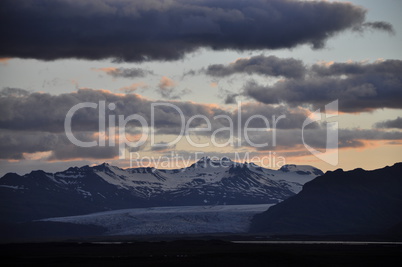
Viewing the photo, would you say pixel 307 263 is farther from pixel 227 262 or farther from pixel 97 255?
pixel 97 255

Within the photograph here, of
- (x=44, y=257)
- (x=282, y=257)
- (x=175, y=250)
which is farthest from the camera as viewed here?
(x=175, y=250)

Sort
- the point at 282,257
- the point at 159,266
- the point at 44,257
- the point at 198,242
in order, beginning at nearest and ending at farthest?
the point at 159,266 < the point at 282,257 < the point at 44,257 < the point at 198,242

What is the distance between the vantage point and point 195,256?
148m

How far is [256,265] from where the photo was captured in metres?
131

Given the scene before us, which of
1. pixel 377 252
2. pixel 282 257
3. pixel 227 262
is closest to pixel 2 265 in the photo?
pixel 227 262

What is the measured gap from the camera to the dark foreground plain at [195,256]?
443 ft

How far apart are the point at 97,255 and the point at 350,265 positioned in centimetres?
5335

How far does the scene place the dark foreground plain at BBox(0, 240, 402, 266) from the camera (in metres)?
135

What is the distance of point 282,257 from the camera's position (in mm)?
143875

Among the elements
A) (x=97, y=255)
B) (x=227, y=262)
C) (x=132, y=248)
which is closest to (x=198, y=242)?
(x=132, y=248)

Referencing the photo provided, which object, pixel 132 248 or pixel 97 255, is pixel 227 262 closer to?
pixel 97 255

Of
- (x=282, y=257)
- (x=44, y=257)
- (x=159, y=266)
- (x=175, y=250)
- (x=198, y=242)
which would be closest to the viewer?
(x=159, y=266)

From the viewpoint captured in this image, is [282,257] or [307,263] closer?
[307,263]

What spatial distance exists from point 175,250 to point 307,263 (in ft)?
139
